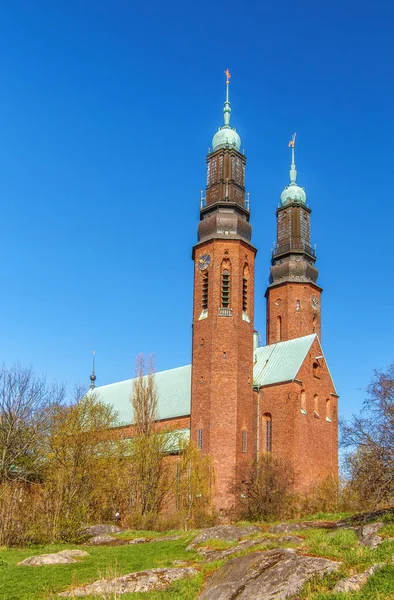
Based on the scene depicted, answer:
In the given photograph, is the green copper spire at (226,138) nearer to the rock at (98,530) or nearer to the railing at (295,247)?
the railing at (295,247)

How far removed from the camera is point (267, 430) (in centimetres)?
4322

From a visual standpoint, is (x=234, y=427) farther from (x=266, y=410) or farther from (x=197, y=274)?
(x=197, y=274)

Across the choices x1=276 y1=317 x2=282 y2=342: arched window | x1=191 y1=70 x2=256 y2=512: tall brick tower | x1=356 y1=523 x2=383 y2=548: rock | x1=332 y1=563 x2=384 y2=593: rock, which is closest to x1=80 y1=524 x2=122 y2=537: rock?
x1=191 y1=70 x2=256 y2=512: tall brick tower

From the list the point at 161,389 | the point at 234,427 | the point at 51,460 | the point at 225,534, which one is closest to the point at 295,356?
the point at 234,427

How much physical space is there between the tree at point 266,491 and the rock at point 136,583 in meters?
19.5

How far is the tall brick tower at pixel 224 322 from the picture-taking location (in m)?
40.7

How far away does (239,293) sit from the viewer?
44.3 m

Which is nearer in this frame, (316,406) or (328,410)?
(316,406)

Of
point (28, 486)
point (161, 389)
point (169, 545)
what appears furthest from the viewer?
point (161, 389)

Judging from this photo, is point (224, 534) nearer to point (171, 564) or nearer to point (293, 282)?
point (171, 564)

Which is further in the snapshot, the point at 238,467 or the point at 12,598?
Result: the point at 238,467

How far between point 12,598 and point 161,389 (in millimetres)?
38039

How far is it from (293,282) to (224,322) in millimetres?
13187

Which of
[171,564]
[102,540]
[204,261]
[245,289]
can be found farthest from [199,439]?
[171,564]
